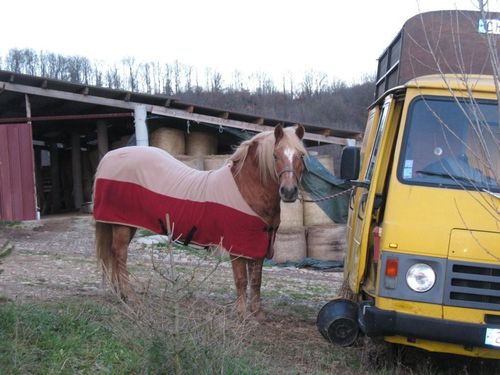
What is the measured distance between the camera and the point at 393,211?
408 cm

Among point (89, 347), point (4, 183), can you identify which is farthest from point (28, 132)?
point (89, 347)

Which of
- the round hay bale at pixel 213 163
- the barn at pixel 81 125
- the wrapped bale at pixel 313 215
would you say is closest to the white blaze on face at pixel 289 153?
the wrapped bale at pixel 313 215

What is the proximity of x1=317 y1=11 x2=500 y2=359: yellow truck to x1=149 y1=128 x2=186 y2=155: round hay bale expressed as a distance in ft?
34.3

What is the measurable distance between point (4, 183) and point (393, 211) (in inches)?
445

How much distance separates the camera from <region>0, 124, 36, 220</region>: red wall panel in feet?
43.1

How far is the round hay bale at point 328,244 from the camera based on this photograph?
12.4 metres

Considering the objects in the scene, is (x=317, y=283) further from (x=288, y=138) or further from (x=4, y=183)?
(x=4, y=183)

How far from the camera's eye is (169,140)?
583 inches

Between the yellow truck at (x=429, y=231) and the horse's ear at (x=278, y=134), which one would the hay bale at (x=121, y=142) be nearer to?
the horse's ear at (x=278, y=134)

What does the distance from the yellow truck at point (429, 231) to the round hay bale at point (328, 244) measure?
298 inches

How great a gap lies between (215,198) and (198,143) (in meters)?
10.2

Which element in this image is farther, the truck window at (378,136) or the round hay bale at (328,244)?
the round hay bale at (328,244)

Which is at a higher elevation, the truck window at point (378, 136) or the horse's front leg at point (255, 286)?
the truck window at point (378, 136)

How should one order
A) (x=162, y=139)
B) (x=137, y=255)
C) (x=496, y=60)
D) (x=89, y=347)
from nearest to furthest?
(x=496, y=60) → (x=89, y=347) → (x=137, y=255) → (x=162, y=139)
